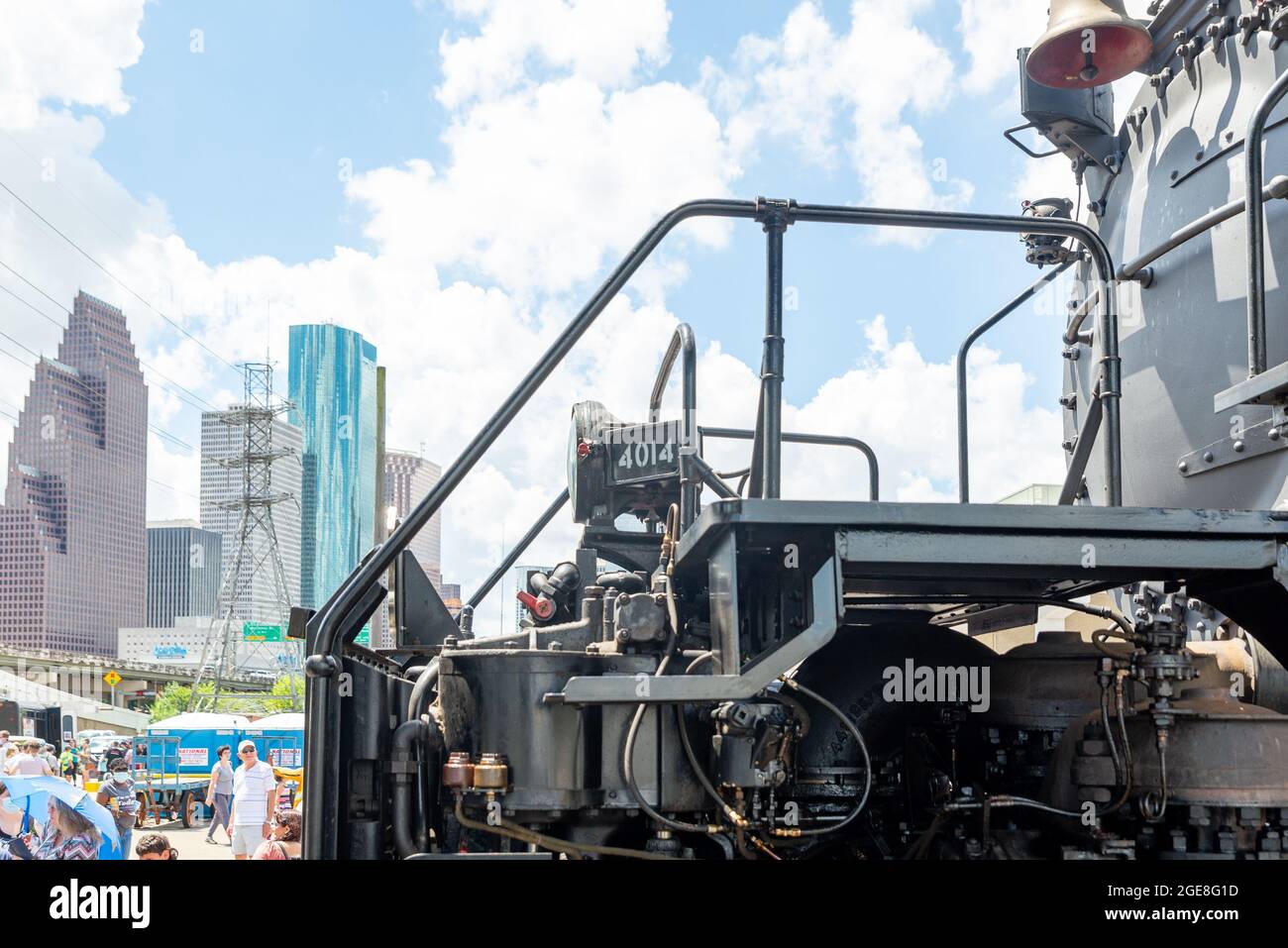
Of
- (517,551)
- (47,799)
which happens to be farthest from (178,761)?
(517,551)

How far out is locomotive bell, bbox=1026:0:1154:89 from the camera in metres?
4.75

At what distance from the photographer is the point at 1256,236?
336cm

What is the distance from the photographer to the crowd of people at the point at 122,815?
7.09 metres

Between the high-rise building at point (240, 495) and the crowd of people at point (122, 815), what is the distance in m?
33.9

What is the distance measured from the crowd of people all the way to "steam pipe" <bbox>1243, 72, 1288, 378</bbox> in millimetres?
4118

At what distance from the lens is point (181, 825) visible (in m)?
21.4

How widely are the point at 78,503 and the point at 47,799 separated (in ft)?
409

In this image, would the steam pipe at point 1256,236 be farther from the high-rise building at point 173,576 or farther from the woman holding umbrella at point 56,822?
the high-rise building at point 173,576

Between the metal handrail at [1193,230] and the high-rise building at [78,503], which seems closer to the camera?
the metal handrail at [1193,230]

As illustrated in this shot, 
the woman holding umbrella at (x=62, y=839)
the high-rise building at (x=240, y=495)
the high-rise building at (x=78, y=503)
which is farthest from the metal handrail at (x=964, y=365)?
the high-rise building at (x=78, y=503)

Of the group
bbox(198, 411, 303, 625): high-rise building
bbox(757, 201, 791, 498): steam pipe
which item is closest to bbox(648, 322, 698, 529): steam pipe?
bbox(757, 201, 791, 498): steam pipe
